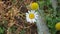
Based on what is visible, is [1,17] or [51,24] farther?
[1,17]

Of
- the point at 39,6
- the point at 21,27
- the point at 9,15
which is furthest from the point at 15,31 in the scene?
the point at 39,6

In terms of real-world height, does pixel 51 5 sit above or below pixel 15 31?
above

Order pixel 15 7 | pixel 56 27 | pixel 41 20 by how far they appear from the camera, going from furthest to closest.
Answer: pixel 15 7 → pixel 41 20 → pixel 56 27

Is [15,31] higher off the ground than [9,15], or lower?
lower

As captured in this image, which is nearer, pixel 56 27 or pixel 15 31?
pixel 56 27

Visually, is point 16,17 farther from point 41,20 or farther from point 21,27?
point 41,20

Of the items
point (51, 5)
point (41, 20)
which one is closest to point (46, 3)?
point (51, 5)

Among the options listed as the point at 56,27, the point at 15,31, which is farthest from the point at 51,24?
the point at 15,31

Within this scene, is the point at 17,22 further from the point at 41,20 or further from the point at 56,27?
the point at 56,27

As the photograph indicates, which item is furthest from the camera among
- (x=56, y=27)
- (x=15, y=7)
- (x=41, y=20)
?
(x=15, y=7)

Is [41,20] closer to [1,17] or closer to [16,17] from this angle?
[16,17]
